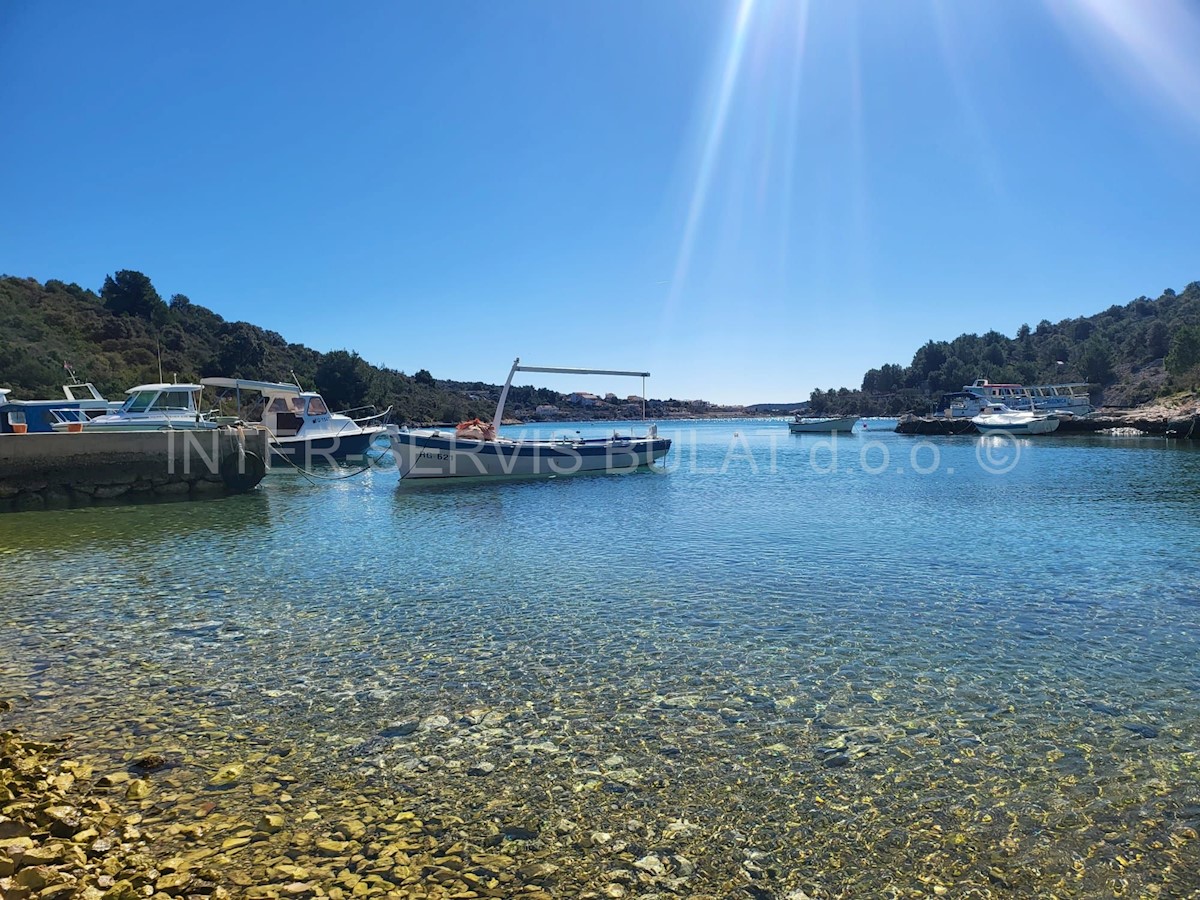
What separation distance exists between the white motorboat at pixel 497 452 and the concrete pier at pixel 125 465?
6060 mm

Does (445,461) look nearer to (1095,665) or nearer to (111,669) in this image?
(111,669)

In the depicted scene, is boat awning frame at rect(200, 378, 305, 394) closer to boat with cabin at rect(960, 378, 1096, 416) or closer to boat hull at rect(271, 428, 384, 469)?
boat hull at rect(271, 428, 384, 469)

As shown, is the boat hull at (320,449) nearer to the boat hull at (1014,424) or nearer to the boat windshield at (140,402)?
the boat windshield at (140,402)

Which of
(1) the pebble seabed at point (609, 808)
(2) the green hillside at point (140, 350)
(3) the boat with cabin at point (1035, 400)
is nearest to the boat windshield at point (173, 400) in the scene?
(1) the pebble seabed at point (609, 808)

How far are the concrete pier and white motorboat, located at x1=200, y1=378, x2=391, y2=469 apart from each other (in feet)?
29.0

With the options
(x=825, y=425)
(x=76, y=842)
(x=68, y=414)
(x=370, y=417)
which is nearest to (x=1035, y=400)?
(x=825, y=425)

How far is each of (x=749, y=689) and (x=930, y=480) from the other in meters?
29.4

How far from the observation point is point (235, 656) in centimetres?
803

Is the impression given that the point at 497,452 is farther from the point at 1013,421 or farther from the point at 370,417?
the point at 1013,421

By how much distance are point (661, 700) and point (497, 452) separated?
25.0 metres

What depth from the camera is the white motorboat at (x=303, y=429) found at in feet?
118

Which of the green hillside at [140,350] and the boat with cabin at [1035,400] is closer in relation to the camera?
the green hillside at [140,350]

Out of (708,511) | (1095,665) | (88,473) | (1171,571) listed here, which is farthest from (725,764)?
(88,473)

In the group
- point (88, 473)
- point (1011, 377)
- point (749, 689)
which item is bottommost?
point (749, 689)
